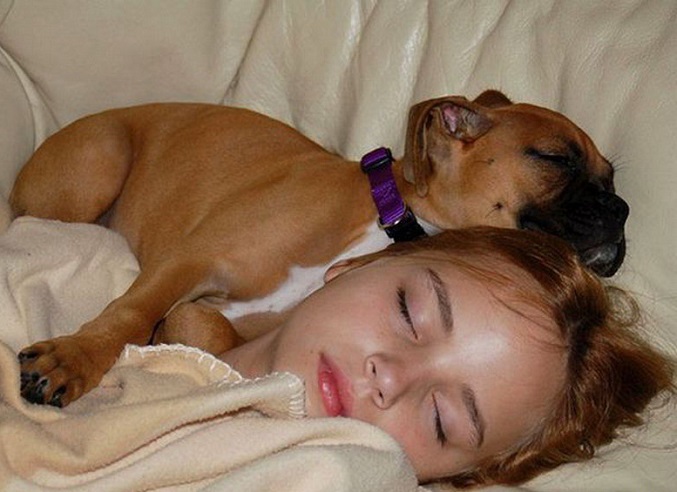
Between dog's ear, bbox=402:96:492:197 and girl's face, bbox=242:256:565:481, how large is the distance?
18.6 inches

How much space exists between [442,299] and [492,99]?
81 cm

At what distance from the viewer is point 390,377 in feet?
5.54

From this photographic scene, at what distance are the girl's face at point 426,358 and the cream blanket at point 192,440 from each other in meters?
0.09

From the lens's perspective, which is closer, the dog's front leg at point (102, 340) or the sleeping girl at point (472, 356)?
the sleeping girl at point (472, 356)

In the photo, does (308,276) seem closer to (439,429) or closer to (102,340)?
(102,340)

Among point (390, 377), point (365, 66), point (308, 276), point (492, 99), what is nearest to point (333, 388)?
point (390, 377)

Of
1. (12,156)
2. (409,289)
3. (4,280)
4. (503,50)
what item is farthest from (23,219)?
(503,50)

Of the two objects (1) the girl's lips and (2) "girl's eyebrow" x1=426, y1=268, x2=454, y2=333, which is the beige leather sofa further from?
(1) the girl's lips

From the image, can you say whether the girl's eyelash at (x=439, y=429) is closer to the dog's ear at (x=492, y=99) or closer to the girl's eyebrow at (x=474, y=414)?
the girl's eyebrow at (x=474, y=414)

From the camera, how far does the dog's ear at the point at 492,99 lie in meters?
2.47

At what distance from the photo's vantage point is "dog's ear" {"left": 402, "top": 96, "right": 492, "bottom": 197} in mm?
2283

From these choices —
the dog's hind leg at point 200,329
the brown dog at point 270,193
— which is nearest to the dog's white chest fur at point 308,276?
the brown dog at point 270,193

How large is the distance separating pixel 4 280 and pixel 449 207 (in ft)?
3.22

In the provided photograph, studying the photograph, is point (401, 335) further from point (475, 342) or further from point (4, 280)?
point (4, 280)
